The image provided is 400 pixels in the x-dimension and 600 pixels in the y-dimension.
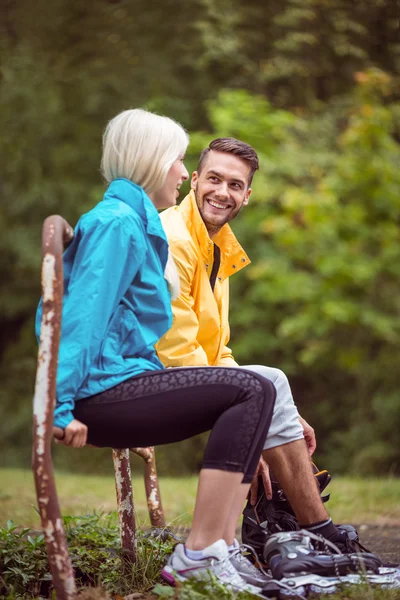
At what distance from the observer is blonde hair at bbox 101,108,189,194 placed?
268 cm

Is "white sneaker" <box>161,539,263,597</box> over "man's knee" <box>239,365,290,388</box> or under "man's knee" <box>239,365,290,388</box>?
under

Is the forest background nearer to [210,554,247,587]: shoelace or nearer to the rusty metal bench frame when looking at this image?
[210,554,247,587]: shoelace

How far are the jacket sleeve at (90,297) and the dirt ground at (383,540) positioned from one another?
1919 mm

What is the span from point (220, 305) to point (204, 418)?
1072 millimetres

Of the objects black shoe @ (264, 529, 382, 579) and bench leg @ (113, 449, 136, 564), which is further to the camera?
bench leg @ (113, 449, 136, 564)

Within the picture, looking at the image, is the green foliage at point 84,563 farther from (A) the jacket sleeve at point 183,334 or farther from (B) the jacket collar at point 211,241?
(B) the jacket collar at point 211,241

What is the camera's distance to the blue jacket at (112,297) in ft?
7.88

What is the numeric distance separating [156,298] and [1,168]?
11.4 meters

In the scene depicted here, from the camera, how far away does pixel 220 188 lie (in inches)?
147

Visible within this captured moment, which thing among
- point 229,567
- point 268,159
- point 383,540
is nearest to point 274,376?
point 229,567

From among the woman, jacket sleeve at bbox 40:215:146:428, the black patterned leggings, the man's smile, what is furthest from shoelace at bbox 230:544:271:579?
the man's smile

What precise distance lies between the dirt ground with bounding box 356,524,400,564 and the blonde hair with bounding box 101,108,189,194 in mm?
2050

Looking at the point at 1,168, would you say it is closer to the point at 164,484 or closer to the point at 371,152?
the point at 371,152

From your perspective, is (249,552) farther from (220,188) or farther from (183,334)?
(220,188)
